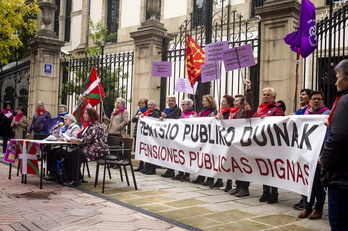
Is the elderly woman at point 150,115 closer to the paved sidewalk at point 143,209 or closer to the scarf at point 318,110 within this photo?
the paved sidewalk at point 143,209

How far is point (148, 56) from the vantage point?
438 inches

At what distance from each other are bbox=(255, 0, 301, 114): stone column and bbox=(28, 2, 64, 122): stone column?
9051 millimetres

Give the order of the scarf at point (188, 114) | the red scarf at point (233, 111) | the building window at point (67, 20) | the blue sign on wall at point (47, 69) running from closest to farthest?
the red scarf at point (233, 111)
the scarf at point (188, 114)
the blue sign on wall at point (47, 69)
the building window at point (67, 20)

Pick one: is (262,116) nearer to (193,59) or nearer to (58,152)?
(193,59)

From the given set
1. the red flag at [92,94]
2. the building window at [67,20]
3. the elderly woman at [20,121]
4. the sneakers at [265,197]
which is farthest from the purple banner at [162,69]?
the building window at [67,20]

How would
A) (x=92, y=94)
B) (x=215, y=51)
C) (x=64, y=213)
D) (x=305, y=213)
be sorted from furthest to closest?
(x=92, y=94) → (x=215, y=51) → (x=305, y=213) → (x=64, y=213)

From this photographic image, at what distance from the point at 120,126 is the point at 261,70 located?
3.70 meters

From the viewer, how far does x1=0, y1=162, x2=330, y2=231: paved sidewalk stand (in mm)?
4750

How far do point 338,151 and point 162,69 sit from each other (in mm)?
7046

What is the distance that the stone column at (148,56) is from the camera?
434 inches

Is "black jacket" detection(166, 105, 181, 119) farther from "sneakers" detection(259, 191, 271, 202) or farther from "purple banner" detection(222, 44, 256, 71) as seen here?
"sneakers" detection(259, 191, 271, 202)

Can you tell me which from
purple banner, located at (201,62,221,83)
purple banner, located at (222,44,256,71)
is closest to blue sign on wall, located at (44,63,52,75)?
purple banner, located at (201,62,221,83)

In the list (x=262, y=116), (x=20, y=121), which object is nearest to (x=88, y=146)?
(x=262, y=116)

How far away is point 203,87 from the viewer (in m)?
10.3
